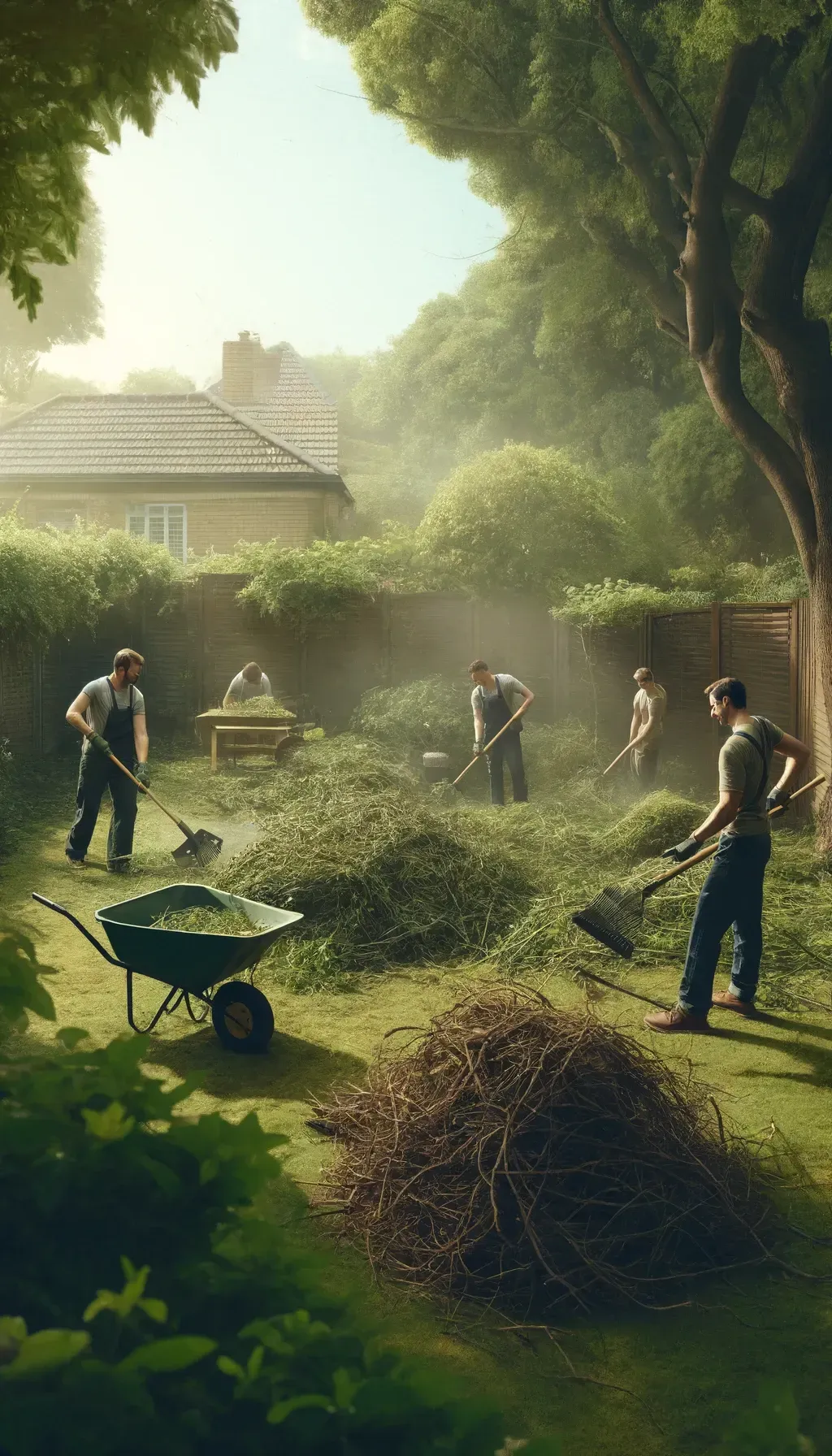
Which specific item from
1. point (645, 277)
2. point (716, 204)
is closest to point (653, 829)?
point (716, 204)

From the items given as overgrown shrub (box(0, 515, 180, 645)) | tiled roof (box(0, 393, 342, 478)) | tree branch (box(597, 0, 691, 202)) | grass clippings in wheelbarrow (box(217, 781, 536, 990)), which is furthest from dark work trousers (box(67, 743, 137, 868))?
tiled roof (box(0, 393, 342, 478))

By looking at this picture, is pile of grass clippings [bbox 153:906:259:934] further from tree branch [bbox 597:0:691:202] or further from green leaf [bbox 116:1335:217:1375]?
tree branch [bbox 597:0:691:202]

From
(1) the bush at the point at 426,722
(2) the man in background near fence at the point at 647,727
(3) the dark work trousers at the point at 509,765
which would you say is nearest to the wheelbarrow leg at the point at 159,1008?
(3) the dark work trousers at the point at 509,765

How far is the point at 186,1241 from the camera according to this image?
72.4 inches

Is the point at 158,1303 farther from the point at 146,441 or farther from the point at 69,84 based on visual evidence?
the point at 146,441

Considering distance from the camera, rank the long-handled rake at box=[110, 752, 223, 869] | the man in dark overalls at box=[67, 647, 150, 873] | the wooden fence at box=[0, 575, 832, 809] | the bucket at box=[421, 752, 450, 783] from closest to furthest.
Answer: the long-handled rake at box=[110, 752, 223, 869], the man in dark overalls at box=[67, 647, 150, 873], the bucket at box=[421, 752, 450, 783], the wooden fence at box=[0, 575, 832, 809]

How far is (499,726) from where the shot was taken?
14039 millimetres

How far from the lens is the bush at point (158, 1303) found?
144 cm

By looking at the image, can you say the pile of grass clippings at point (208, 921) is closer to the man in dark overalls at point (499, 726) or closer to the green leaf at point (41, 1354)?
the green leaf at point (41, 1354)

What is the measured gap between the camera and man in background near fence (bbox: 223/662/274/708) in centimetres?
1784

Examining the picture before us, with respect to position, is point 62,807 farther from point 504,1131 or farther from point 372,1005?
point 504,1131

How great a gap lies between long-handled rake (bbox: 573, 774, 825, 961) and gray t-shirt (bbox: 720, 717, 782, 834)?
25 cm

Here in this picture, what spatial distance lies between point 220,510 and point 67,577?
40.5 feet

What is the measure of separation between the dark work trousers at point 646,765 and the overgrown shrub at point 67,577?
25.8ft
